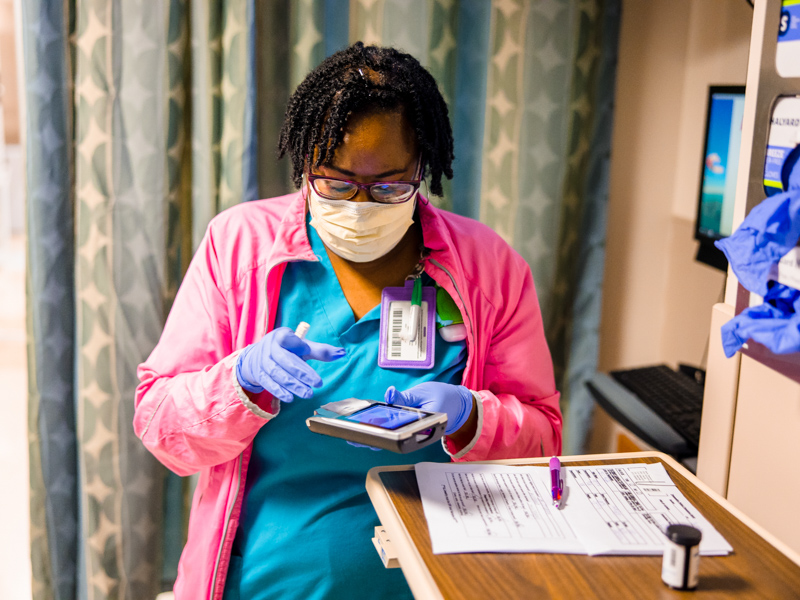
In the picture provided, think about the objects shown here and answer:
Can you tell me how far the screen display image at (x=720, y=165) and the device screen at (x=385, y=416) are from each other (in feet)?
3.67

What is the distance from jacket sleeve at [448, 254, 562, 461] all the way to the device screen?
0.29 m

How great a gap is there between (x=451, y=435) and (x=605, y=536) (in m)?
0.35

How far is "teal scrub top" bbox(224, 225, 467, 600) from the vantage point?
119cm

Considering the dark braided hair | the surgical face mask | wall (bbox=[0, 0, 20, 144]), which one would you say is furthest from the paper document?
wall (bbox=[0, 0, 20, 144])

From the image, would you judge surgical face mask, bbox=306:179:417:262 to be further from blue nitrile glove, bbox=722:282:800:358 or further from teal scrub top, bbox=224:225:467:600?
blue nitrile glove, bbox=722:282:800:358

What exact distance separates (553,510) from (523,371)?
0.41m

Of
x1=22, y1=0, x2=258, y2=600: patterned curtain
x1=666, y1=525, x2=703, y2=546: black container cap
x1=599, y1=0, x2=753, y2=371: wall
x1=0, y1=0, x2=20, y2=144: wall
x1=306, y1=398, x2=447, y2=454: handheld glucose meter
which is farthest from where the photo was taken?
x1=0, y1=0, x2=20, y2=144: wall

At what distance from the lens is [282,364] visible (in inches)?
42.5

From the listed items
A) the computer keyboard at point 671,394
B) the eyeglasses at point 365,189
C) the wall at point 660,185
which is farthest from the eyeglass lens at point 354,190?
the wall at point 660,185

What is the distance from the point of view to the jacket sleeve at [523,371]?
1.24m

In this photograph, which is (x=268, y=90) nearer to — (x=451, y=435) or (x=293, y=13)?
(x=293, y=13)

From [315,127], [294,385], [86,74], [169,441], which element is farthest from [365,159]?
[86,74]

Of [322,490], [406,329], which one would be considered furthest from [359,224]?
[322,490]

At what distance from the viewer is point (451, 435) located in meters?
1.16
